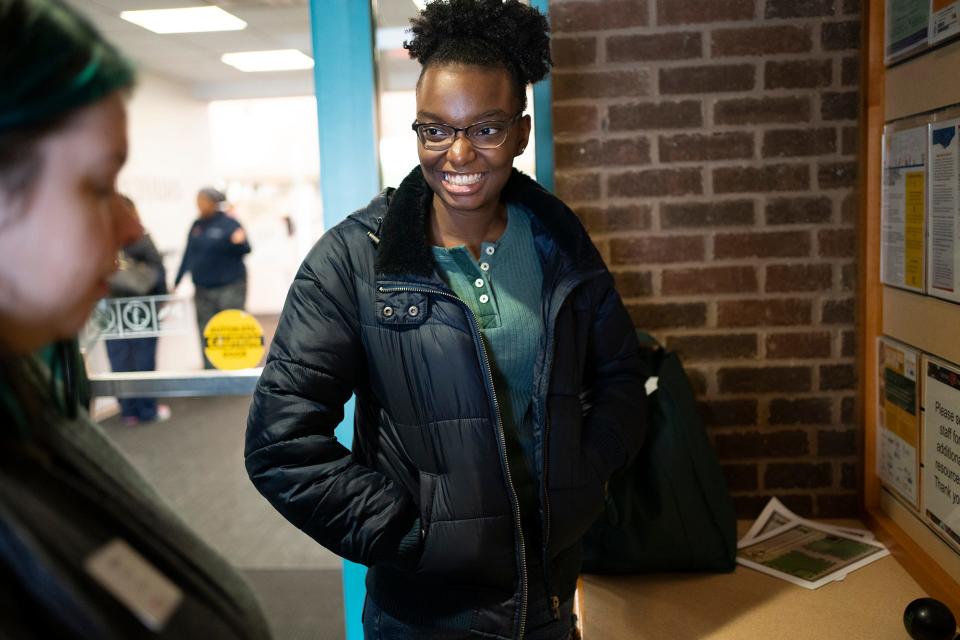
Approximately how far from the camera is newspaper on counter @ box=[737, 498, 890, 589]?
2.07 meters

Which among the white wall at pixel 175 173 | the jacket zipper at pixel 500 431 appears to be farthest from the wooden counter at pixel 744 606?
the white wall at pixel 175 173

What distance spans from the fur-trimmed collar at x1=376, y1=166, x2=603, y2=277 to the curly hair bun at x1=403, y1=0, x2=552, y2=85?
0.23 meters

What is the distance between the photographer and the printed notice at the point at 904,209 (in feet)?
6.44

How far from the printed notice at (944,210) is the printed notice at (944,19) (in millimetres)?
190

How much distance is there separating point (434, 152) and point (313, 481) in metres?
0.65

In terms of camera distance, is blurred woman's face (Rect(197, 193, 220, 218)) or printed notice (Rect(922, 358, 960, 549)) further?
blurred woman's face (Rect(197, 193, 220, 218))

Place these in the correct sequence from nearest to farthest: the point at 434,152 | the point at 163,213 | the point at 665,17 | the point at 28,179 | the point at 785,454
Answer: the point at 28,179
the point at 434,152
the point at 665,17
the point at 785,454
the point at 163,213

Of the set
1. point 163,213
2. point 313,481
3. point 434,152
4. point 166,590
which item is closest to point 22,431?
point 166,590

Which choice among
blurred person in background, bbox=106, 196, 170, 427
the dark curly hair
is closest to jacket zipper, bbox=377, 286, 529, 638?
the dark curly hair

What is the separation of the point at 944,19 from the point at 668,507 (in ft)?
4.26

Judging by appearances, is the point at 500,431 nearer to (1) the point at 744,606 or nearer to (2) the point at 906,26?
(1) the point at 744,606

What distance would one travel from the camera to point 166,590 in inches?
23.0

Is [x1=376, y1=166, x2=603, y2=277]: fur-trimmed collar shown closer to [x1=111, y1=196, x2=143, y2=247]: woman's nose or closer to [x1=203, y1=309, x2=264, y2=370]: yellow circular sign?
[x1=111, y1=196, x2=143, y2=247]: woman's nose

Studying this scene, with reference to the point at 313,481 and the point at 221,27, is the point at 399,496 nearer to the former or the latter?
the point at 313,481
